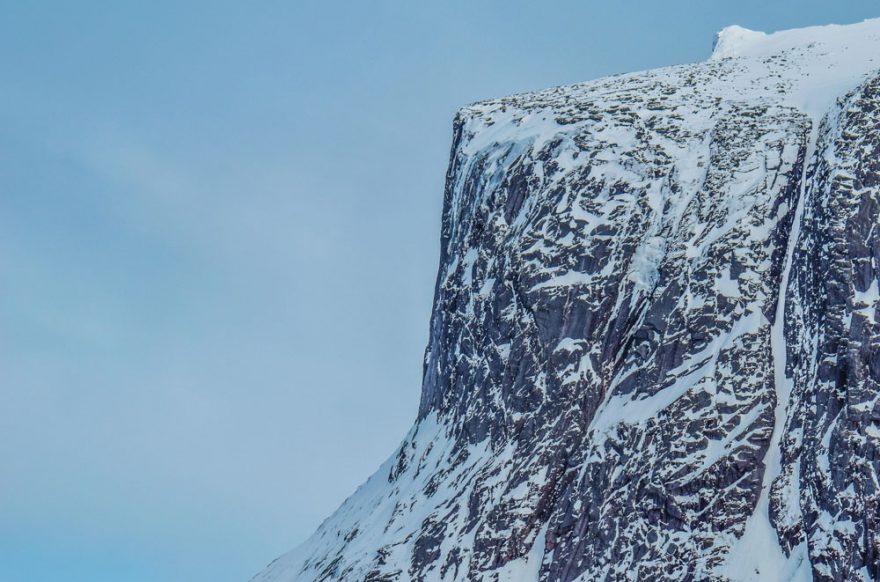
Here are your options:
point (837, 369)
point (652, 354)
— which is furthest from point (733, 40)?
point (837, 369)

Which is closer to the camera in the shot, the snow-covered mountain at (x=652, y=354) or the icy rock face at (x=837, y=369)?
the icy rock face at (x=837, y=369)

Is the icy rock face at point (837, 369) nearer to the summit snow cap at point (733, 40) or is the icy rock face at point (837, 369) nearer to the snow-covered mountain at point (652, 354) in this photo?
the snow-covered mountain at point (652, 354)

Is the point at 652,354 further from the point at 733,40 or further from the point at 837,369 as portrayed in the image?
the point at 733,40

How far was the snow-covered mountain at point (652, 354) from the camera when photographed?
Result: 168ft

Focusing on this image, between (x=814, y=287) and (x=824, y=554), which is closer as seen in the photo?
(x=824, y=554)

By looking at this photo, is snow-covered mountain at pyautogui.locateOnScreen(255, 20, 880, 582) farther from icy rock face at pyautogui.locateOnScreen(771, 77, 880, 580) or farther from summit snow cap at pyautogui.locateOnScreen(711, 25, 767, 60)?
summit snow cap at pyautogui.locateOnScreen(711, 25, 767, 60)

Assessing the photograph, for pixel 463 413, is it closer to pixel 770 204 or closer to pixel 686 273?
pixel 686 273

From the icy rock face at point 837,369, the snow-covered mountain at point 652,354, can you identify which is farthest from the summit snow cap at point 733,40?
the icy rock face at point 837,369

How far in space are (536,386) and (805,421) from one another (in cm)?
1402

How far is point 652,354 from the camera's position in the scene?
5847cm

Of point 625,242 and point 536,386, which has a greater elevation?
point 625,242

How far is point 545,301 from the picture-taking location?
207 feet

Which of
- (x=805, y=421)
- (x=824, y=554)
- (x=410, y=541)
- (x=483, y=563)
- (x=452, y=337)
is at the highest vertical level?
(x=452, y=337)

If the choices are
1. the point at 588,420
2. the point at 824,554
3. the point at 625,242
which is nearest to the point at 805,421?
the point at 824,554
